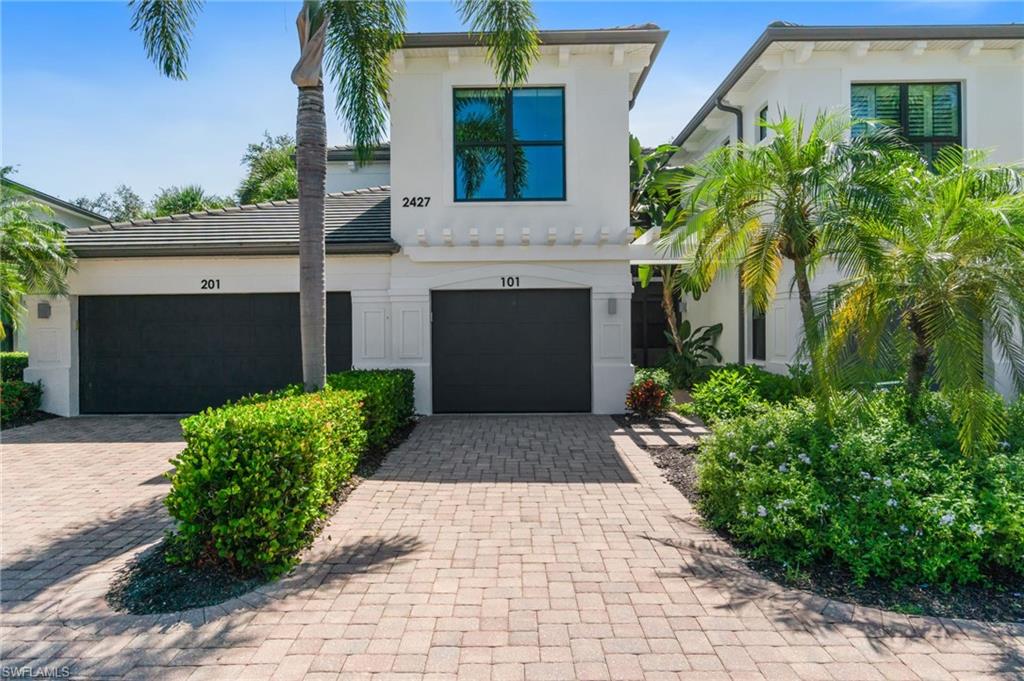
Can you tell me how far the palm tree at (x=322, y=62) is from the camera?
22.0ft

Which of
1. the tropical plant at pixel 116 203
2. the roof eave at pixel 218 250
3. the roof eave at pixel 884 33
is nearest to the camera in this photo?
the roof eave at pixel 884 33

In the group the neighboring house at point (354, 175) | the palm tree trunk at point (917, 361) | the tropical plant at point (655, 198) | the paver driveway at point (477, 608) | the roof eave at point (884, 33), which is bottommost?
the paver driveway at point (477, 608)

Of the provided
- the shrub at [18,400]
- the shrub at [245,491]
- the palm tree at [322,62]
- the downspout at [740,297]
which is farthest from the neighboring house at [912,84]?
the shrub at [18,400]

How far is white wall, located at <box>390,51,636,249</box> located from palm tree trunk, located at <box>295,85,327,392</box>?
3.93 metres

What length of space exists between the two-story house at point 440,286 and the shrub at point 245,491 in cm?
625

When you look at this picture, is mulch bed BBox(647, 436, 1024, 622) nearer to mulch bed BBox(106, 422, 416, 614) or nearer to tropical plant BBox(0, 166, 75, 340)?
mulch bed BBox(106, 422, 416, 614)

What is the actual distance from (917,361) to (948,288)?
1008mm

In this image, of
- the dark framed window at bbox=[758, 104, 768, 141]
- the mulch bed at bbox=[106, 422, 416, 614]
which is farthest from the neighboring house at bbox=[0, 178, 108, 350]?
the dark framed window at bbox=[758, 104, 768, 141]

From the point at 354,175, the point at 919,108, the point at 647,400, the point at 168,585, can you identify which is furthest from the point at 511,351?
the point at 354,175

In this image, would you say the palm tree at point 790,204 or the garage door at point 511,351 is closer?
the palm tree at point 790,204

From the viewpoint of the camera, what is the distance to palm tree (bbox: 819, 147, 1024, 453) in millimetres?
4645

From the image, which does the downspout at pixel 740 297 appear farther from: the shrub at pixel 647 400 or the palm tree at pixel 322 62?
the palm tree at pixel 322 62

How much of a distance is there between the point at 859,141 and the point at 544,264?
577cm

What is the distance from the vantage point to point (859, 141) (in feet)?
18.7
